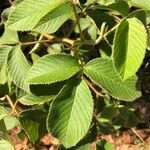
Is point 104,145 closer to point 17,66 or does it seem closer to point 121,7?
point 17,66

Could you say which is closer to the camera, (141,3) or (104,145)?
(141,3)

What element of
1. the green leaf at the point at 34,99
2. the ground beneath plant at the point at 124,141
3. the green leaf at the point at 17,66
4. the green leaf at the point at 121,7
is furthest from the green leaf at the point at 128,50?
the ground beneath plant at the point at 124,141

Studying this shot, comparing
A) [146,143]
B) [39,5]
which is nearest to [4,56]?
[39,5]

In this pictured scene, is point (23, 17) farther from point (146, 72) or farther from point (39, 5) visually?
point (146, 72)

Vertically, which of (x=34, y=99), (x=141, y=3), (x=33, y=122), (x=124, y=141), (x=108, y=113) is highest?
(x=141, y=3)

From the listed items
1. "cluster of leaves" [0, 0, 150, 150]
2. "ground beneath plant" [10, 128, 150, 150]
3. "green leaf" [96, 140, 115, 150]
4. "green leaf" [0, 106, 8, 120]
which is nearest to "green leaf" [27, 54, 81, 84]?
"cluster of leaves" [0, 0, 150, 150]

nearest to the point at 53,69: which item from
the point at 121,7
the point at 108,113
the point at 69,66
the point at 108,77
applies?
the point at 69,66

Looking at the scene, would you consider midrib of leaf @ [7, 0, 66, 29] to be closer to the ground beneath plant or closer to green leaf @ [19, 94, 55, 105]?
green leaf @ [19, 94, 55, 105]
